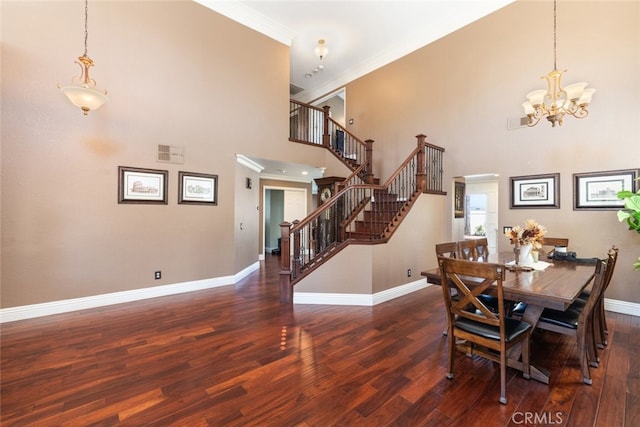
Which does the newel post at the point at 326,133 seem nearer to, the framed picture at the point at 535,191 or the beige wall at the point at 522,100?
the beige wall at the point at 522,100

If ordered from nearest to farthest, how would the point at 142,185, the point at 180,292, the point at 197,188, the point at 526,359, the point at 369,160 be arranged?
the point at 526,359 → the point at 142,185 → the point at 180,292 → the point at 197,188 → the point at 369,160

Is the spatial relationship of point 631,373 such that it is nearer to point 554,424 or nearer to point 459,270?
point 554,424

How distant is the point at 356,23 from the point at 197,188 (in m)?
4.79

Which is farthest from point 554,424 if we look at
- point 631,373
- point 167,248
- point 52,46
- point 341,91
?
point 341,91

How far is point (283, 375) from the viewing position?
221cm

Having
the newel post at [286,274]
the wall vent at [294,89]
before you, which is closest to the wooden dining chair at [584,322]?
the newel post at [286,274]

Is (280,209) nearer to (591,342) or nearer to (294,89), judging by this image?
(294,89)

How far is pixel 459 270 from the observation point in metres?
2.04

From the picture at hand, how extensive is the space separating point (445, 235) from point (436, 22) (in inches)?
175

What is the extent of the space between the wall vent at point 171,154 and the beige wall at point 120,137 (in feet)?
0.33

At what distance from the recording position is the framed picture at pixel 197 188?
179 inches

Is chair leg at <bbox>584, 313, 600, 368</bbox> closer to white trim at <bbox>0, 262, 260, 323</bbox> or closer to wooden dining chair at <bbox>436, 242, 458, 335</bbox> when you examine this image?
wooden dining chair at <bbox>436, 242, 458, 335</bbox>

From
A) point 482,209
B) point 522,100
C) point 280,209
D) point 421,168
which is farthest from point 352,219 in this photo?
point 482,209

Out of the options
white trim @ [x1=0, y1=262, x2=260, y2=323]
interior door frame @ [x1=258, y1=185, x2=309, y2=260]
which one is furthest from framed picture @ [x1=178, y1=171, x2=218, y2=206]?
interior door frame @ [x1=258, y1=185, x2=309, y2=260]
